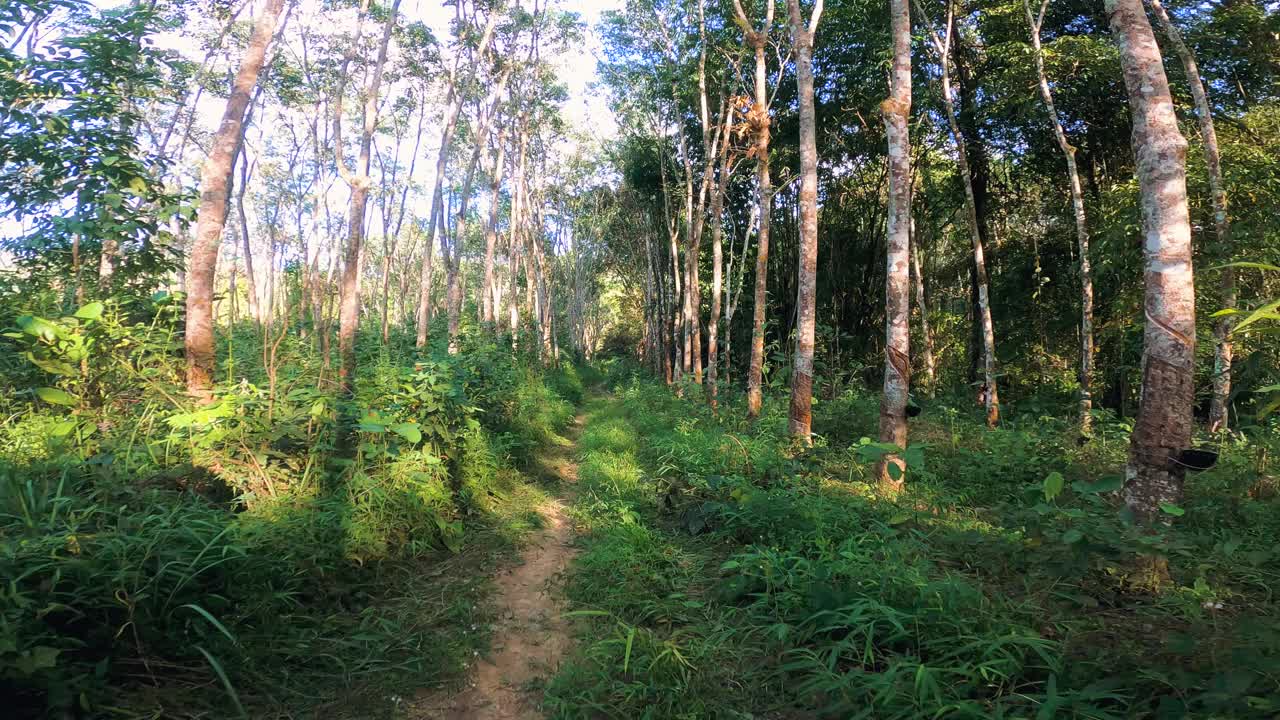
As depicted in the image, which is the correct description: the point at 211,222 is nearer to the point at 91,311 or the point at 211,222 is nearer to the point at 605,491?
the point at 91,311

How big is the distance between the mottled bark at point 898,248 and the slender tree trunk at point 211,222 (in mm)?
6287

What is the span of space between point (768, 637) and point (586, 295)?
125 feet

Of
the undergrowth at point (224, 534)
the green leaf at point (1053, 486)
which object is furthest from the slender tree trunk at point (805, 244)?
the green leaf at point (1053, 486)

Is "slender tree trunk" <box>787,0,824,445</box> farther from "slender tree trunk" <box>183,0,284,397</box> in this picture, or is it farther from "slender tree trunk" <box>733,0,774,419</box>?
"slender tree trunk" <box>183,0,284,397</box>

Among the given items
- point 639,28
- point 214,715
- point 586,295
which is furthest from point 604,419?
point 586,295

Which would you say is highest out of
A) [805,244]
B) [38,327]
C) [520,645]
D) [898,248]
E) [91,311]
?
[805,244]

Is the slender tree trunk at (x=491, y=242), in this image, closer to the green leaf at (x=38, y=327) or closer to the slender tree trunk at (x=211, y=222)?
the slender tree trunk at (x=211, y=222)

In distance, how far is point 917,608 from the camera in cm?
281

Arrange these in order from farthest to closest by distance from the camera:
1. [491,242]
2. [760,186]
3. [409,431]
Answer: [491,242]
[760,186]
[409,431]

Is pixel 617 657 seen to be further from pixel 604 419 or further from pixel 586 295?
pixel 586 295

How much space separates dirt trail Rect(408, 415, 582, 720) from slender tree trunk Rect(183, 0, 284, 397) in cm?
285

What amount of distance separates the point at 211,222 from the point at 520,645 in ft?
15.1

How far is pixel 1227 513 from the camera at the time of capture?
4.62 meters

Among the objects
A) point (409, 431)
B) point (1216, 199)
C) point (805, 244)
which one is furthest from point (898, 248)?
point (1216, 199)
